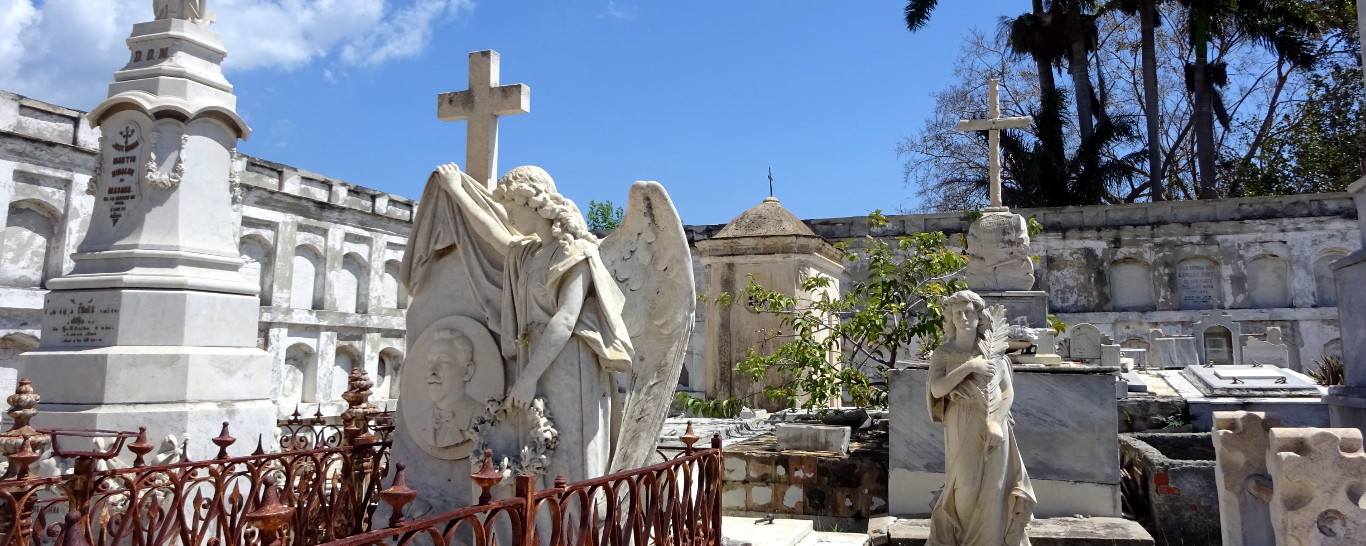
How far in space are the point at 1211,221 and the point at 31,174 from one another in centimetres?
2266

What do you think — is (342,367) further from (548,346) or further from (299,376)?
(548,346)

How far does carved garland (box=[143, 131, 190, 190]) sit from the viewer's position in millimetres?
6512

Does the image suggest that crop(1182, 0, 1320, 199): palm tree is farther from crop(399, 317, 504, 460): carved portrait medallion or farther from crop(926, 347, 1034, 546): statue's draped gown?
crop(399, 317, 504, 460): carved portrait medallion

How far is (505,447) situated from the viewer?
3.92m

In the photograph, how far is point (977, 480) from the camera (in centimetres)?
522

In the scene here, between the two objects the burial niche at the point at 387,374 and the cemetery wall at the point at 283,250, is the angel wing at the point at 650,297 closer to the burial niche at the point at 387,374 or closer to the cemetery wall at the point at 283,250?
the cemetery wall at the point at 283,250

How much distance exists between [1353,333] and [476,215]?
250 inches

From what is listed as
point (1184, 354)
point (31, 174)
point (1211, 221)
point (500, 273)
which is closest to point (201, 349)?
point (500, 273)

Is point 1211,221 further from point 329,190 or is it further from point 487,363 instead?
point 487,363

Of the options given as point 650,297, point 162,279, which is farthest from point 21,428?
point 650,297

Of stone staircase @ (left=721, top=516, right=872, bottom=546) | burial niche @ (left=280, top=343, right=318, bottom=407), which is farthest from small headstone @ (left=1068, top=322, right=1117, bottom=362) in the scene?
burial niche @ (left=280, top=343, right=318, bottom=407)

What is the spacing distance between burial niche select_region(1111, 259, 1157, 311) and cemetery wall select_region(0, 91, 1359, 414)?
0.03 m

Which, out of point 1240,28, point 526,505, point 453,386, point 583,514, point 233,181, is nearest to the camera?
point 526,505

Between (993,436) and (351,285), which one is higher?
(351,285)
